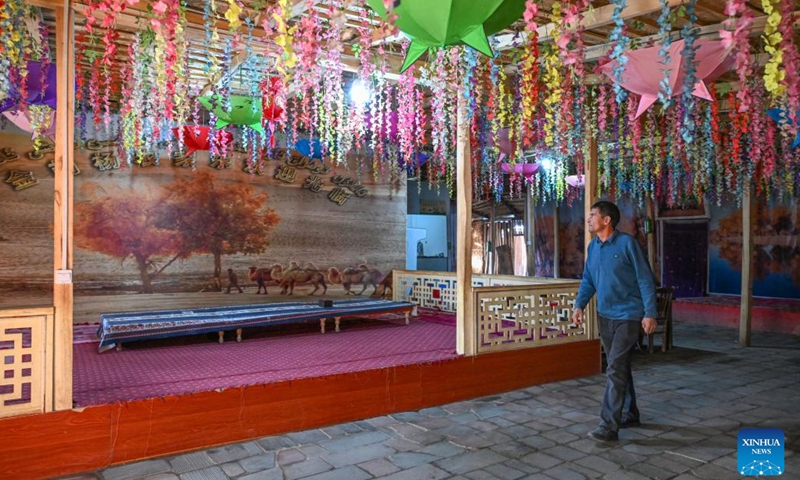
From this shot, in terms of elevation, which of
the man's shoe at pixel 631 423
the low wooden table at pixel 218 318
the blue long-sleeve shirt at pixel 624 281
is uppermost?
the blue long-sleeve shirt at pixel 624 281

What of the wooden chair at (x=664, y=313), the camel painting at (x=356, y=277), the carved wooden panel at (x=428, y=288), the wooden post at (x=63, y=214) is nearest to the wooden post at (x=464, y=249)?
the carved wooden panel at (x=428, y=288)

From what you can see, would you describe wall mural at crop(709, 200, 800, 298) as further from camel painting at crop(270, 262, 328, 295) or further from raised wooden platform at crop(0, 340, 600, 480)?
camel painting at crop(270, 262, 328, 295)

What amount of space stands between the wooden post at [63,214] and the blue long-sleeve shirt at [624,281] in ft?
11.2

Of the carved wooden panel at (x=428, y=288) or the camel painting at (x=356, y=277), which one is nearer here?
the carved wooden panel at (x=428, y=288)

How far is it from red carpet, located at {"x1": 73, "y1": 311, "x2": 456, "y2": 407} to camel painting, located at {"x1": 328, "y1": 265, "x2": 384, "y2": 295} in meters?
1.93

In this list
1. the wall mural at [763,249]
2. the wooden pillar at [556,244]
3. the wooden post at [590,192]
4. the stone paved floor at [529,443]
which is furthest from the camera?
the wooden pillar at [556,244]

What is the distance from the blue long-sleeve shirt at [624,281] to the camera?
3.62 meters

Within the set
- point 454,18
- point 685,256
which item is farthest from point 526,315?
point 685,256

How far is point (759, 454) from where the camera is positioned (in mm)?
3166

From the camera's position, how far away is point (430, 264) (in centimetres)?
1409

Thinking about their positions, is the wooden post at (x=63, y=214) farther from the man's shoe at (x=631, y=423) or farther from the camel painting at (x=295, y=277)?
the camel painting at (x=295, y=277)

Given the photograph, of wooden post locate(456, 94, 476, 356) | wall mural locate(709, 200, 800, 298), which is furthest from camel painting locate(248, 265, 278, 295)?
wall mural locate(709, 200, 800, 298)

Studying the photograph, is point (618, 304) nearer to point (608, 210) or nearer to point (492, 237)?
point (608, 210)

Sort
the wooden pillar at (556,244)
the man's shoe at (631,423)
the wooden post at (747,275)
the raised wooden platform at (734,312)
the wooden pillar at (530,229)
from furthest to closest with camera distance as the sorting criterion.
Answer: the wooden pillar at (556,244) → the wooden pillar at (530,229) → the raised wooden platform at (734,312) → the wooden post at (747,275) → the man's shoe at (631,423)
